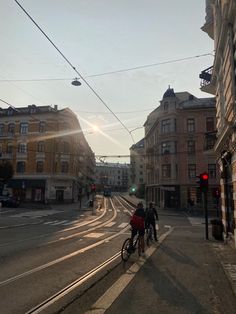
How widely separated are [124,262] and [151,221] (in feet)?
19.4

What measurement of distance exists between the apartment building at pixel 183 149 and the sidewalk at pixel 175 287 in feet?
123

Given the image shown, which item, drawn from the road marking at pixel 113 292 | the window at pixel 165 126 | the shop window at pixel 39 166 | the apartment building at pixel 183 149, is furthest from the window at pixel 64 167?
the road marking at pixel 113 292

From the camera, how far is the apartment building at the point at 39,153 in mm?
56812

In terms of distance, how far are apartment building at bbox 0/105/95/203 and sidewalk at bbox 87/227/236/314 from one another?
45.7 metres

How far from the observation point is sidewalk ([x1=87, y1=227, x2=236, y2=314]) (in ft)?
21.7

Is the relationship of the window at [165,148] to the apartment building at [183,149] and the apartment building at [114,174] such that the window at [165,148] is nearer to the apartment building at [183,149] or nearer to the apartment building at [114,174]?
the apartment building at [183,149]

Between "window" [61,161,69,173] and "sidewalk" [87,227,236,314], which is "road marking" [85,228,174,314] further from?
"window" [61,161,69,173]

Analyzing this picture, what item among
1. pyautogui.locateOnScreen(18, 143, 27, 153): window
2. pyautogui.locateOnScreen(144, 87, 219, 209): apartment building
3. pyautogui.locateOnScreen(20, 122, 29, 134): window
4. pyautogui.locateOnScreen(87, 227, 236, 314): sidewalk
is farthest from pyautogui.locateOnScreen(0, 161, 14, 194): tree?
pyautogui.locateOnScreen(87, 227, 236, 314): sidewalk

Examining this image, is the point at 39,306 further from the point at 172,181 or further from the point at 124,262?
the point at 172,181

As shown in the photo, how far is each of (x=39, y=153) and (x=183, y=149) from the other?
2246 cm

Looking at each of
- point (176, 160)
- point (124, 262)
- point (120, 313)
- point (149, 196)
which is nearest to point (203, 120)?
point (176, 160)

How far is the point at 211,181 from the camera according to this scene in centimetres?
4862

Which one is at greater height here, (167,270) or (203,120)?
(203,120)

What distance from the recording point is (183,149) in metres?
51.1
